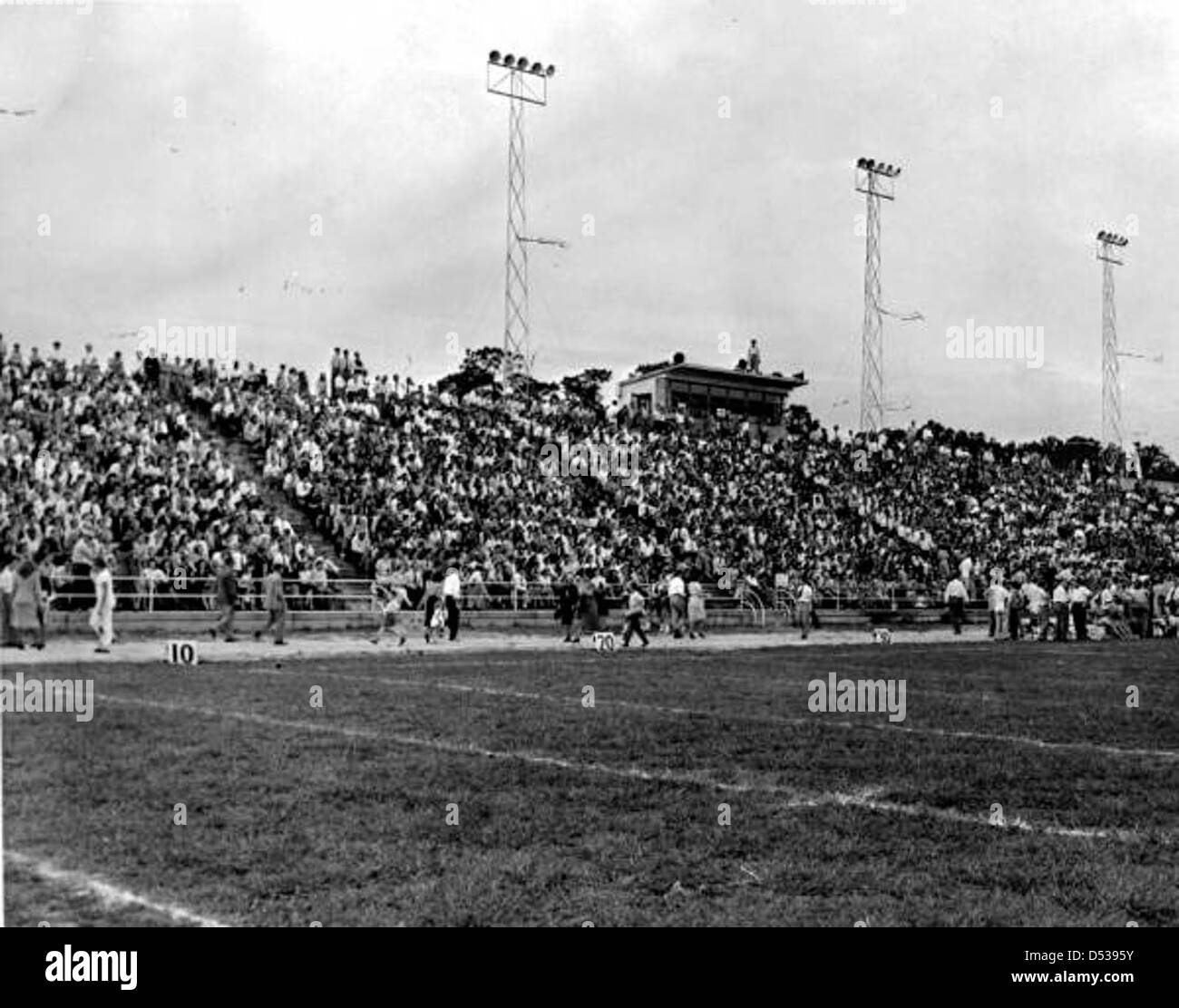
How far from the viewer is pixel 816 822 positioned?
760 centimetres

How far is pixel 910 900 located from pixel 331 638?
790 inches

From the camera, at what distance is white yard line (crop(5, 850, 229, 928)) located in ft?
17.8

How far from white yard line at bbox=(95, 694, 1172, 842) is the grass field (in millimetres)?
35

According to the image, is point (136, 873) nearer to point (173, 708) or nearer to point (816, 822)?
point (816, 822)

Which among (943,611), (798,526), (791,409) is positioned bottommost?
(943,611)

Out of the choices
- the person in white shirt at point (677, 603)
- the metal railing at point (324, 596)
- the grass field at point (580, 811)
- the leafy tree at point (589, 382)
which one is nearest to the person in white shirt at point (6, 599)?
the metal railing at point (324, 596)

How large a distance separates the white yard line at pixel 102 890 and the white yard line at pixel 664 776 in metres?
3.85

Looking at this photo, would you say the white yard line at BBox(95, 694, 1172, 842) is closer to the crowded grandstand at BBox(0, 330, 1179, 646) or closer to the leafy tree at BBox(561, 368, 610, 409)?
the crowded grandstand at BBox(0, 330, 1179, 646)

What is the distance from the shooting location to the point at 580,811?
7.79 metres

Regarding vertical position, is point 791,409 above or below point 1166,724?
above

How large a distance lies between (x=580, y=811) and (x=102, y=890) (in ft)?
9.34

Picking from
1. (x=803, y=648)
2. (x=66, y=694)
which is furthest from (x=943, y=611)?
(x=66, y=694)

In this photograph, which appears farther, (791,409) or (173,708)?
(791,409)

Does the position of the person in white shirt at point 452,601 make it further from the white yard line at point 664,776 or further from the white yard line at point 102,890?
the white yard line at point 102,890
